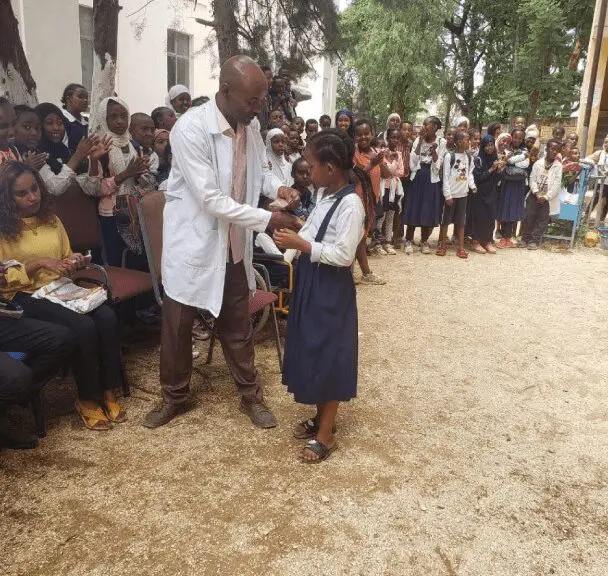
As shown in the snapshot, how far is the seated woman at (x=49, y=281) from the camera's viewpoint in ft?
9.75

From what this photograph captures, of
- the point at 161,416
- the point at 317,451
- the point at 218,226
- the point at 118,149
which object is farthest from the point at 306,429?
the point at 118,149

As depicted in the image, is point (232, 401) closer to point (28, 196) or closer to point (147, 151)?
point (28, 196)

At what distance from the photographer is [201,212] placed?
284 cm

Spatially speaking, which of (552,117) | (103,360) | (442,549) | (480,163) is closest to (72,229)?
(103,360)

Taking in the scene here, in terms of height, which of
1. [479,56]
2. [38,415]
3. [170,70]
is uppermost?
[479,56]

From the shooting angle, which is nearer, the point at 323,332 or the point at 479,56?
the point at 323,332

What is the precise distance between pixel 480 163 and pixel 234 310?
19.2ft

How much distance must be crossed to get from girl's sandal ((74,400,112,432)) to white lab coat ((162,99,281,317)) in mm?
802

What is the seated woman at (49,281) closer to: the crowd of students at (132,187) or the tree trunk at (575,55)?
the crowd of students at (132,187)

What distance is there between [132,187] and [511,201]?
6017 mm

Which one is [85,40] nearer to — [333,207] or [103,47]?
[103,47]

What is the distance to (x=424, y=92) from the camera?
20016 mm

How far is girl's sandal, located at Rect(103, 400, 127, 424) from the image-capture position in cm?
315

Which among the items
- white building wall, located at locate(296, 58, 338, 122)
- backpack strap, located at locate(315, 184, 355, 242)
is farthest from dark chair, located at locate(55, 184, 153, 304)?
white building wall, located at locate(296, 58, 338, 122)
